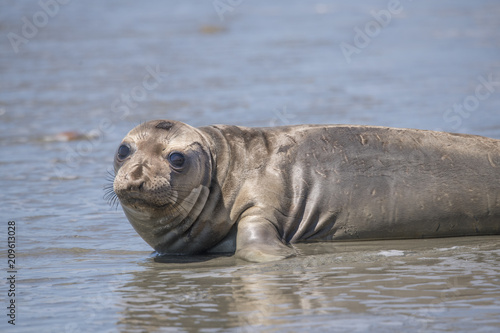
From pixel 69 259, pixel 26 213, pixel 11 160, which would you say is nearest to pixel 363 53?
pixel 11 160

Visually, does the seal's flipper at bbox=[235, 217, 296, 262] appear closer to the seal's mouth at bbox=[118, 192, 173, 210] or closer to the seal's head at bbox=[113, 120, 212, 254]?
the seal's head at bbox=[113, 120, 212, 254]

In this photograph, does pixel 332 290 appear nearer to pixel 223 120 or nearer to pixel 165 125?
pixel 165 125

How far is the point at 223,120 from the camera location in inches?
485

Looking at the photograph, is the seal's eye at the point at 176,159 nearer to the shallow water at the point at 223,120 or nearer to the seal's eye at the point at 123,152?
the seal's eye at the point at 123,152

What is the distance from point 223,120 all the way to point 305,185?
5.75 meters

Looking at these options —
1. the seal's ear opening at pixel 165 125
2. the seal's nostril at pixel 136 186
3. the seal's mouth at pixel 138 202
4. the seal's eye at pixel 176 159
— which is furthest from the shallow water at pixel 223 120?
the seal's ear opening at pixel 165 125

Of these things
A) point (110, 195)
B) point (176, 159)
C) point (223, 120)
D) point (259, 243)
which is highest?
point (223, 120)

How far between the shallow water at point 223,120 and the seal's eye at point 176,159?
72cm

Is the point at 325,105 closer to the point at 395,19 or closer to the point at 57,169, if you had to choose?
the point at 57,169

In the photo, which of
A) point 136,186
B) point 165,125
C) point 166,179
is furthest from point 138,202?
point 165,125

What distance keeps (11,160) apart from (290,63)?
8.56 m

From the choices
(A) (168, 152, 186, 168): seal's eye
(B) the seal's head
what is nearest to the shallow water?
(B) the seal's head

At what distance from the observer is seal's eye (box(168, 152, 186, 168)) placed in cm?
636

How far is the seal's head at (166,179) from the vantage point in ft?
20.1
